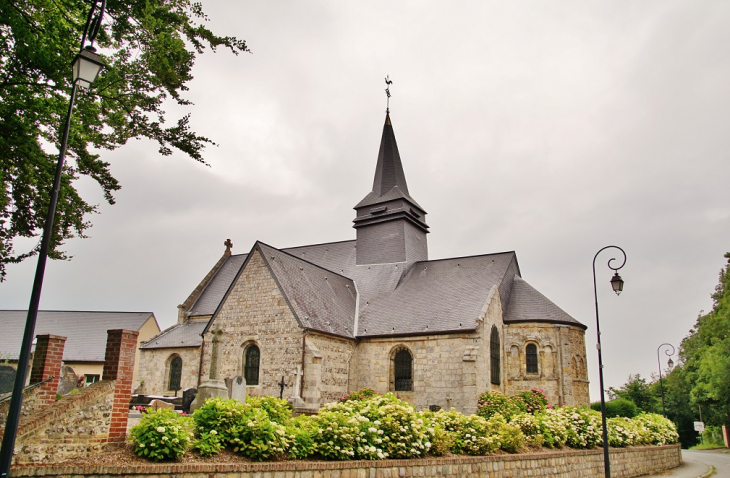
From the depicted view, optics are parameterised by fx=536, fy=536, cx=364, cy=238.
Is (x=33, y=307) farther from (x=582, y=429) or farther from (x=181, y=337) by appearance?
(x=181, y=337)

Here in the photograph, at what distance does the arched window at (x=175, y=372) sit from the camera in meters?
26.5

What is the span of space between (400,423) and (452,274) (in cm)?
1679

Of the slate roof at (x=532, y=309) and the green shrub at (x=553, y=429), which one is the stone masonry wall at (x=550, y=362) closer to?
the slate roof at (x=532, y=309)

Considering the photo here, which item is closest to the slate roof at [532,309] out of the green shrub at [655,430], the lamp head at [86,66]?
the green shrub at [655,430]

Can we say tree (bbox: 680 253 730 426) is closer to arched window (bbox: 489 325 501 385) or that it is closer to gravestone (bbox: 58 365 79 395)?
arched window (bbox: 489 325 501 385)

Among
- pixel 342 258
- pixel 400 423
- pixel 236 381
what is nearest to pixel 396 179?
pixel 342 258

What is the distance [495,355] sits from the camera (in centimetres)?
2408

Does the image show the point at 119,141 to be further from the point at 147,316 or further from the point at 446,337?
the point at 147,316

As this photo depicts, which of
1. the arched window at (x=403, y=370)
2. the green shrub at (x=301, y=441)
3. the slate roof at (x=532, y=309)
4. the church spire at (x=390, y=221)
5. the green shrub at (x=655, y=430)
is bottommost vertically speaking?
the green shrub at (x=655, y=430)

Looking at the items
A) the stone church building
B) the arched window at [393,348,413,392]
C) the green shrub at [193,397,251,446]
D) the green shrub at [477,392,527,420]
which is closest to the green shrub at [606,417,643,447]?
the green shrub at [477,392,527,420]

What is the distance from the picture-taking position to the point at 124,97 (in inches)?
487

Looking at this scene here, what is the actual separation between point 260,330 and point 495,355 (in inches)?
412

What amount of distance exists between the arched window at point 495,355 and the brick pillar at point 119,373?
17895mm

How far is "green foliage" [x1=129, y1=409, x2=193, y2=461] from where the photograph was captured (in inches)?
288
